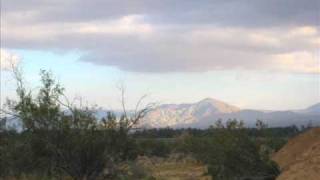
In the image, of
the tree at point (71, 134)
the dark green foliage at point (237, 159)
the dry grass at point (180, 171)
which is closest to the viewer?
the tree at point (71, 134)

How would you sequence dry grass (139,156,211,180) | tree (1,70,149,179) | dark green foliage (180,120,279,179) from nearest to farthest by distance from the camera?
tree (1,70,149,179) → dark green foliage (180,120,279,179) → dry grass (139,156,211,180)

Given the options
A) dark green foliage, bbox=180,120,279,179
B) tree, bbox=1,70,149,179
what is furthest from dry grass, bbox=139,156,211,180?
tree, bbox=1,70,149,179

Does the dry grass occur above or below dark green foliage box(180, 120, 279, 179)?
below

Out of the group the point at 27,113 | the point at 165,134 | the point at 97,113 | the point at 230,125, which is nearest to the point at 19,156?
the point at 27,113

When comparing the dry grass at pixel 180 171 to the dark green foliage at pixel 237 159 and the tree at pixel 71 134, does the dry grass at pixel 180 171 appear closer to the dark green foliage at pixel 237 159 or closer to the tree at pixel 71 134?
the dark green foliage at pixel 237 159

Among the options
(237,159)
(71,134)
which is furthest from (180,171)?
(71,134)

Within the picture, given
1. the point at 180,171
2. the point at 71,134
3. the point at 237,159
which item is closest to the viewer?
the point at 71,134

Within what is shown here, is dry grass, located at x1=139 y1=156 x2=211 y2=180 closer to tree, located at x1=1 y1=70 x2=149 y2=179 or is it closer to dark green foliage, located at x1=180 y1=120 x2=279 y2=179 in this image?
dark green foliage, located at x1=180 y1=120 x2=279 y2=179

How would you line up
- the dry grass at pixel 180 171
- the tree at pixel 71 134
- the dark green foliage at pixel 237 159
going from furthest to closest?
the dry grass at pixel 180 171
the dark green foliage at pixel 237 159
the tree at pixel 71 134

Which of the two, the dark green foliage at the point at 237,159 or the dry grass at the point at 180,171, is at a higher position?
the dark green foliage at the point at 237,159

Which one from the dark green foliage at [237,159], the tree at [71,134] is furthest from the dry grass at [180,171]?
the tree at [71,134]

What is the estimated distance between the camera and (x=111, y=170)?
24.1m

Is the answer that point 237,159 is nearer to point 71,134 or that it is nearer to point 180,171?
point 71,134

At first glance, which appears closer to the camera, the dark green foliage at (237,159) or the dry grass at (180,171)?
the dark green foliage at (237,159)
